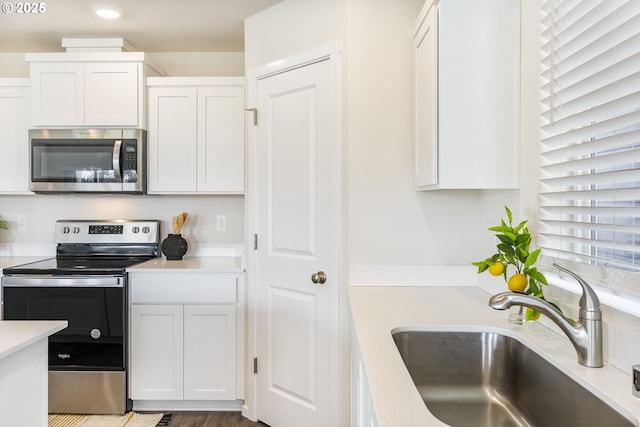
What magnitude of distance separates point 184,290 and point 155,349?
0.40 meters

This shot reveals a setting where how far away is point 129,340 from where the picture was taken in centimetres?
254

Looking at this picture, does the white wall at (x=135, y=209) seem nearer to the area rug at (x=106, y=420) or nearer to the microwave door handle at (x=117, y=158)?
the microwave door handle at (x=117, y=158)

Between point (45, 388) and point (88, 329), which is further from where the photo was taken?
point (88, 329)

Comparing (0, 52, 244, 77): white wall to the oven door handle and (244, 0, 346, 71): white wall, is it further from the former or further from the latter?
the oven door handle

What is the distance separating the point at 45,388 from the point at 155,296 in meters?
1.11

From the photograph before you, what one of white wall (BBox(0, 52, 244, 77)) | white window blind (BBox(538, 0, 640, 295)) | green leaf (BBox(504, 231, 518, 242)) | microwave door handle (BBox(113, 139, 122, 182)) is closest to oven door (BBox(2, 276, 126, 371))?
microwave door handle (BBox(113, 139, 122, 182))

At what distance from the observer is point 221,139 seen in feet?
9.30

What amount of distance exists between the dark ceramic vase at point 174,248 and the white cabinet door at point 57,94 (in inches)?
38.1

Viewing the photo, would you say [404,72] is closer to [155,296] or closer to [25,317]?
[155,296]

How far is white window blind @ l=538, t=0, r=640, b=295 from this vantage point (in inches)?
37.6

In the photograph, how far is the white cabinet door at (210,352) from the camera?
2555 mm

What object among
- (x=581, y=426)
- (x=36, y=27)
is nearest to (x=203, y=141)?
(x=36, y=27)

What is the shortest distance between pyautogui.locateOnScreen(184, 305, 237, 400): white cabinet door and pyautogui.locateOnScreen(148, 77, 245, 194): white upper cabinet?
830mm

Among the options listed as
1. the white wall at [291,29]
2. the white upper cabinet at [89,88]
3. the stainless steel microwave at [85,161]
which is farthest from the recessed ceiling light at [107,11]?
the white wall at [291,29]
